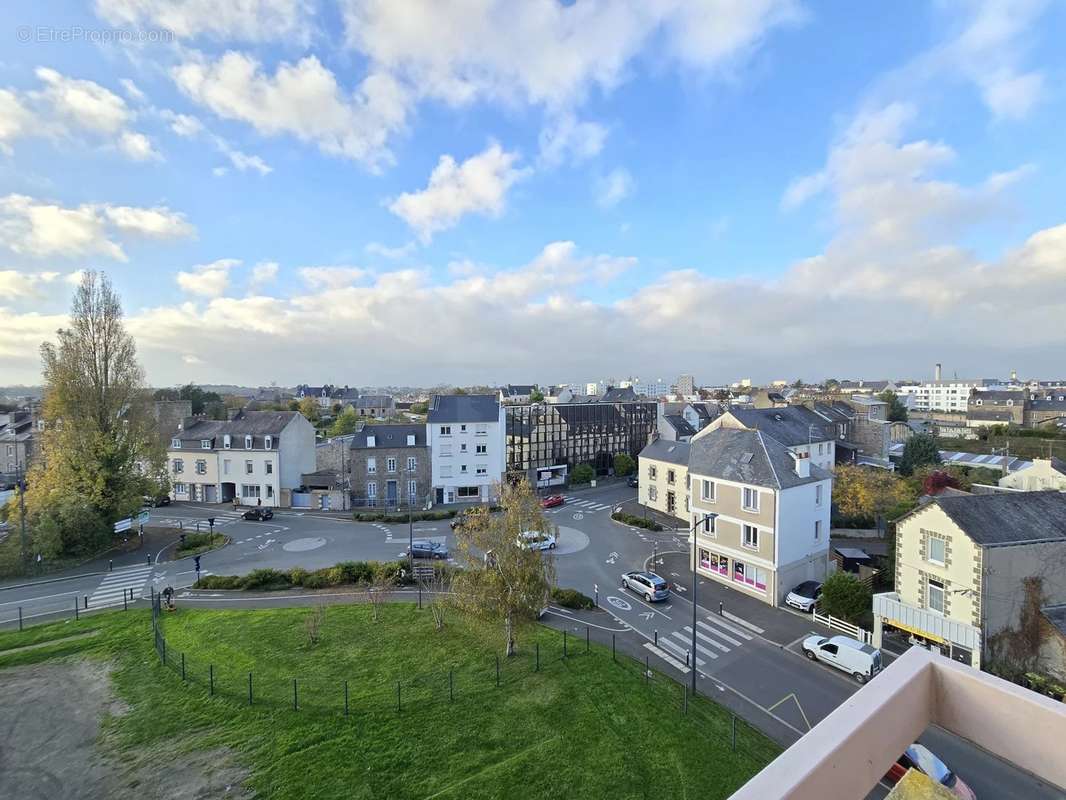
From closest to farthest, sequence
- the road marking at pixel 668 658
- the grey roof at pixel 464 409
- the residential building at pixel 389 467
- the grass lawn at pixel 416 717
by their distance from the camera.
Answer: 1. the grass lawn at pixel 416 717
2. the road marking at pixel 668 658
3. the residential building at pixel 389 467
4. the grey roof at pixel 464 409

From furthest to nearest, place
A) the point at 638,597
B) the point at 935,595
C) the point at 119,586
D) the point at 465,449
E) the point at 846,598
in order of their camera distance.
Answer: the point at 465,449 < the point at 119,586 < the point at 638,597 < the point at 846,598 < the point at 935,595

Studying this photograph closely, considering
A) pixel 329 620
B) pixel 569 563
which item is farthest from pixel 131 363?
pixel 569 563

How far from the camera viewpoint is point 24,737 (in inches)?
561

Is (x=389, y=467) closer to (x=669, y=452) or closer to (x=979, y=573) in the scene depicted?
(x=669, y=452)

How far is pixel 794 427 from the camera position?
1706 inches

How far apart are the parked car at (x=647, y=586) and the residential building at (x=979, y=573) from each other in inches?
352

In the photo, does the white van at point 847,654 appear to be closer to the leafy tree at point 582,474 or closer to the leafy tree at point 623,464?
the leafy tree at point 582,474

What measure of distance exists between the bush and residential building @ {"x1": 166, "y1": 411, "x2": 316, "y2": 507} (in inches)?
1263

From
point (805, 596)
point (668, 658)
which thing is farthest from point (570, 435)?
point (668, 658)

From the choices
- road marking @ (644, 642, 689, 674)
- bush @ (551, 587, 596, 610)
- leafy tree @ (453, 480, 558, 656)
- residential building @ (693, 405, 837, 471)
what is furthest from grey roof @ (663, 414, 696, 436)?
leafy tree @ (453, 480, 558, 656)

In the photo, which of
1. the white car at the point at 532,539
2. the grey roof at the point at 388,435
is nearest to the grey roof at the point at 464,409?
the grey roof at the point at 388,435

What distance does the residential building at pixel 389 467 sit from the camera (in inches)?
1773

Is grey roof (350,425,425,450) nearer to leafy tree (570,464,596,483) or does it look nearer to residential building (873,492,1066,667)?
leafy tree (570,464,596,483)

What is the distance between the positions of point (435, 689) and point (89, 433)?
31096 millimetres
